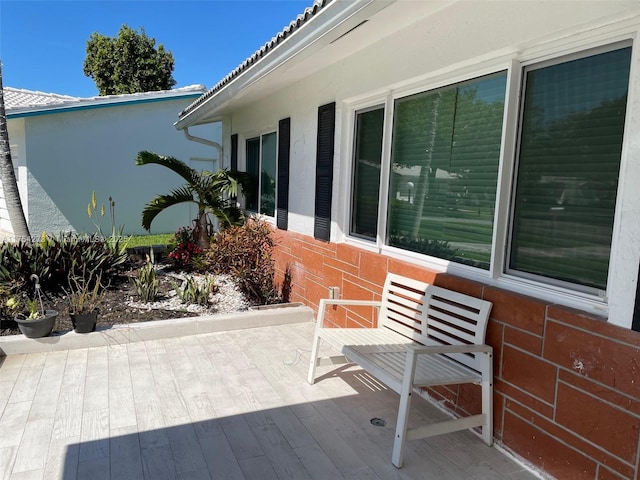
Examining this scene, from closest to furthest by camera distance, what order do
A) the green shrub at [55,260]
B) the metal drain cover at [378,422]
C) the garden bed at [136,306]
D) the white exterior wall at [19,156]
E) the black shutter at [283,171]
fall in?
the metal drain cover at [378,422], the garden bed at [136,306], the green shrub at [55,260], the black shutter at [283,171], the white exterior wall at [19,156]

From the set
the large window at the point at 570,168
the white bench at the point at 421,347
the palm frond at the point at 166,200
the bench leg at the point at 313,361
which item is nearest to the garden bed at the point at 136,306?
the palm frond at the point at 166,200

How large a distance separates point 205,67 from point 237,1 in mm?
11413

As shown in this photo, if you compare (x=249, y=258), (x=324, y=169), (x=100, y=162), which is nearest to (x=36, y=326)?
(x=249, y=258)

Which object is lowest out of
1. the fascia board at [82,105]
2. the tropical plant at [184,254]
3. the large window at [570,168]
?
the tropical plant at [184,254]

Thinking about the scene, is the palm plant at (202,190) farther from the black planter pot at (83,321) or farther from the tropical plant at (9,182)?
the black planter pot at (83,321)

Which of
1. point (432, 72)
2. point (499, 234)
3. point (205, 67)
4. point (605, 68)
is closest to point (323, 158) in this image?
point (432, 72)

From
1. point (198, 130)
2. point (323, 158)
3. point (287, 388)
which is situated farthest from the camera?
point (198, 130)

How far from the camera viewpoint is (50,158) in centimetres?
1074

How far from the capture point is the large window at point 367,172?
4.06 m

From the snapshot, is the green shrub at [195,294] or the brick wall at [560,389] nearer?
the brick wall at [560,389]

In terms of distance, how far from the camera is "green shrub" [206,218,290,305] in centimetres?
551

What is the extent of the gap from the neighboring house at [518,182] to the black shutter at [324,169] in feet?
Result: 1.08

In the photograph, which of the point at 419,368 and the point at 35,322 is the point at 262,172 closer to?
the point at 35,322

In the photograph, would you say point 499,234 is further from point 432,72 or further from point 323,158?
point 323,158
